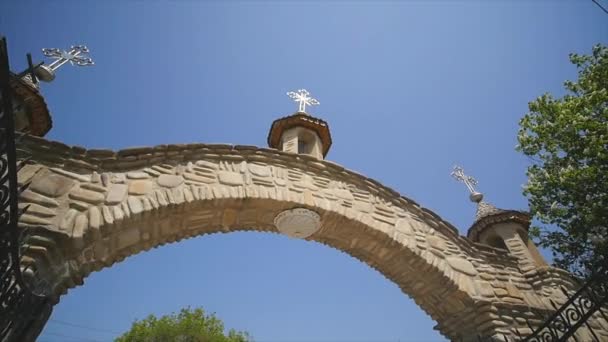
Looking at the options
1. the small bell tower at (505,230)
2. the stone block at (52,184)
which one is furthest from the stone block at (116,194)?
the small bell tower at (505,230)

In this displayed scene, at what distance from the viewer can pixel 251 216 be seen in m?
5.10

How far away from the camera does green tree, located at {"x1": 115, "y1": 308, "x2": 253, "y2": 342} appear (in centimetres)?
1892

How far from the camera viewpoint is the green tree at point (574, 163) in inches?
341

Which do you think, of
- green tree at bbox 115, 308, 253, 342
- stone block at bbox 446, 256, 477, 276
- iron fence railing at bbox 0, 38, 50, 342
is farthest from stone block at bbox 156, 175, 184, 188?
green tree at bbox 115, 308, 253, 342

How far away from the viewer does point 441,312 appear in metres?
5.71

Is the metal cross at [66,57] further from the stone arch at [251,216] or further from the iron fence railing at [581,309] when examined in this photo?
the iron fence railing at [581,309]

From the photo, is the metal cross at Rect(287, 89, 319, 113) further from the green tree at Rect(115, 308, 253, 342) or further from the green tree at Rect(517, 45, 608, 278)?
the green tree at Rect(115, 308, 253, 342)

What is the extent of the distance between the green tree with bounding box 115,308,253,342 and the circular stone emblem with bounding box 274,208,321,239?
16986mm

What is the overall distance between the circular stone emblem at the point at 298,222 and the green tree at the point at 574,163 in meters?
7.20

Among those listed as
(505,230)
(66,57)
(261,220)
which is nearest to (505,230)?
A: (505,230)

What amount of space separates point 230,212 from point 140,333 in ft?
60.9

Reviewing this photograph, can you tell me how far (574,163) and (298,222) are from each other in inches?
344

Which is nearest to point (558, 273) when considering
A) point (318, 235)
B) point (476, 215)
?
point (476, 215)

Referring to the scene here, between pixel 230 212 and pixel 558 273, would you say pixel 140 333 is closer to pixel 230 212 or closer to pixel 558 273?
pixel 230 212
